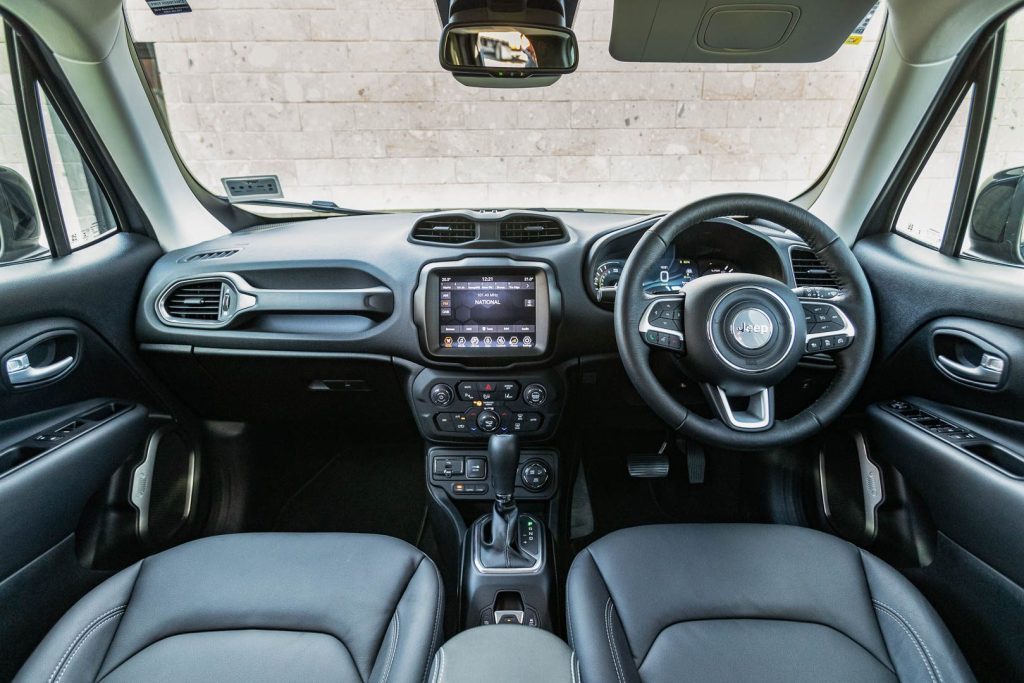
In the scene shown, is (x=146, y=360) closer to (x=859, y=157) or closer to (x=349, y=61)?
(x=349, y=61)

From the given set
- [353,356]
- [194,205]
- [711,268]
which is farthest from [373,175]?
[711,268]

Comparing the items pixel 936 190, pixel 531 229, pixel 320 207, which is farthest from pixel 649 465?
pixel 320 207

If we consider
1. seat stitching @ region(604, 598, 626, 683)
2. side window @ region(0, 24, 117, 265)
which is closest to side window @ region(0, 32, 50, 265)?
side window @ region(0, 24, 117, 265)

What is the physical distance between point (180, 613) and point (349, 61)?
2558 millimetres

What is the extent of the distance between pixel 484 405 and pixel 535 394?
0.17 meters

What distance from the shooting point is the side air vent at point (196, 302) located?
1.89m

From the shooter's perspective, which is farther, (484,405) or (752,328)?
(484,405)

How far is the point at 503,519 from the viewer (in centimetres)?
177

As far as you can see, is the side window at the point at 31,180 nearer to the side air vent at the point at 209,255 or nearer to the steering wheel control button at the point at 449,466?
the side air vent at the point at 209,255

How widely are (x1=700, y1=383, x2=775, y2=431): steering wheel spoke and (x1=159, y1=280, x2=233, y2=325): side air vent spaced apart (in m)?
1.48

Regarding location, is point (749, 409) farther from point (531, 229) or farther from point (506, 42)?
point (506, 42)

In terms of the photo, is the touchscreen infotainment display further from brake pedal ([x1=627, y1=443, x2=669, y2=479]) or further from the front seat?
brake pedal ([x1=627, y1=443, x2=669, y2=479])

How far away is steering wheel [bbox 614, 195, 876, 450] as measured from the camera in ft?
4.35

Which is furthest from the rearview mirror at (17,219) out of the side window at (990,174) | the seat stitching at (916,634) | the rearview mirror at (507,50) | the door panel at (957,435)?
the side window at (990,174)
